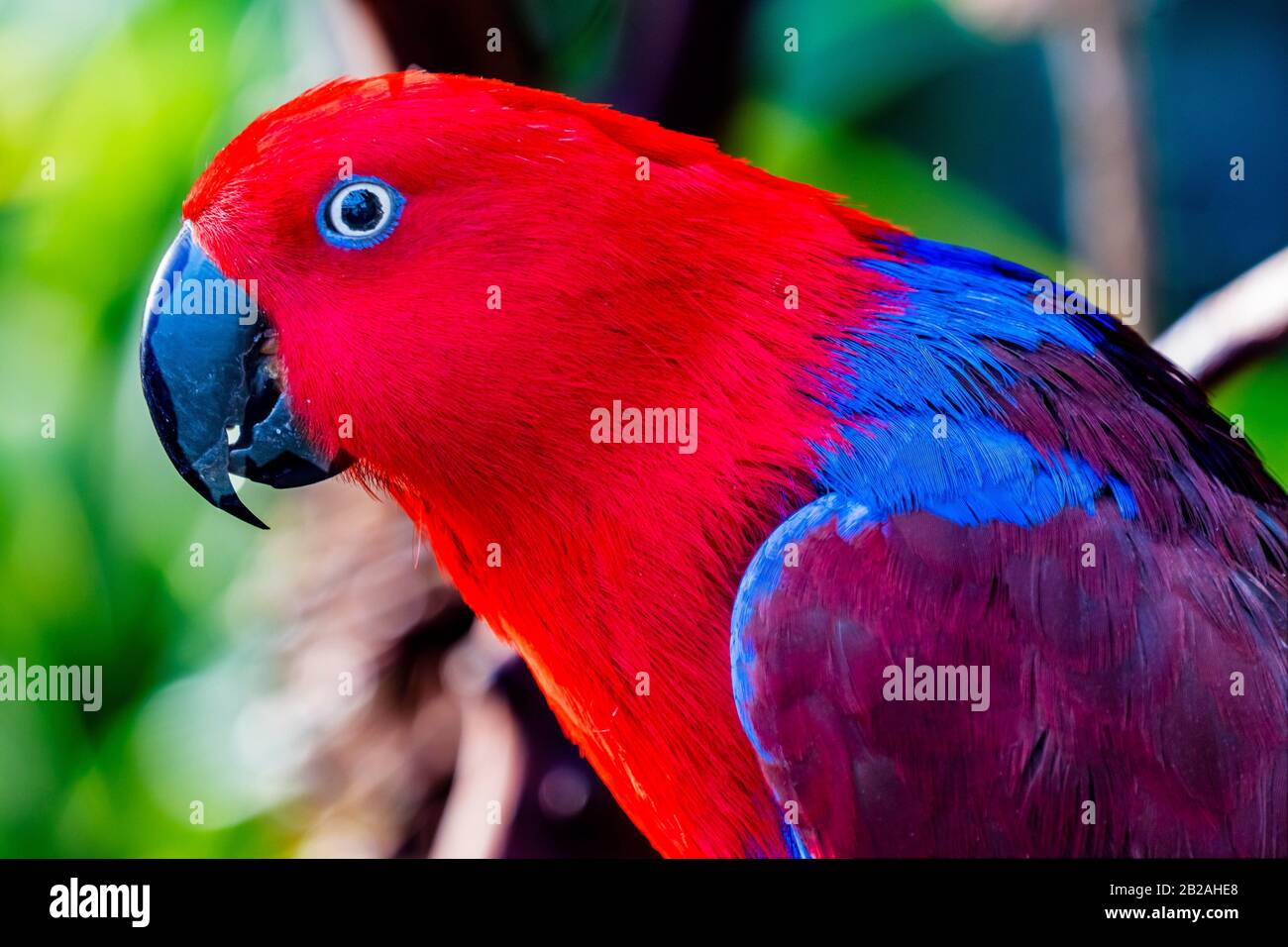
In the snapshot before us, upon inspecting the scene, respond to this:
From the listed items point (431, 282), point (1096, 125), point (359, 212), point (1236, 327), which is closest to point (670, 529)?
point (431, 282)

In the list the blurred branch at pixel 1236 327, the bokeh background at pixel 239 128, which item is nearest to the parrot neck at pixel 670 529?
the bokeh background at pixel 239 128

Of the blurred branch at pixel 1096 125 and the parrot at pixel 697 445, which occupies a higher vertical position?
the blurred branch at pixel 1096 125

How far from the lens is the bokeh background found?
1.62 m

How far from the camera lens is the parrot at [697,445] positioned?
1.08 meters

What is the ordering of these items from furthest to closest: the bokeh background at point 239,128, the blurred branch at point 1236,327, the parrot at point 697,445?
the bokeh background at point 239,128 < the blurred branch at point 1236,327 < the parrot at point 697,445

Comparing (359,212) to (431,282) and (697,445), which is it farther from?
(697,445)

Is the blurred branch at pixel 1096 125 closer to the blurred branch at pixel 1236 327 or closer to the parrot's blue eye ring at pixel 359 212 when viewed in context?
the blurred branch at pixel 1236 327

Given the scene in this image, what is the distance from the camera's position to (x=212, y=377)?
45.9 inches

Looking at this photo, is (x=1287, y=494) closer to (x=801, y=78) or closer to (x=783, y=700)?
(x=783, y=700)

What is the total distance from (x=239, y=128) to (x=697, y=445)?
0.96 m

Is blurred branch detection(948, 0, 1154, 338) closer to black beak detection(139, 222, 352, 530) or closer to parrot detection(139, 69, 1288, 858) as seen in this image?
parrot detection(139, 69, 1288, 858)

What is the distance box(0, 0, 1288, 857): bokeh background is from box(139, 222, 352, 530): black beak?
1.67ft

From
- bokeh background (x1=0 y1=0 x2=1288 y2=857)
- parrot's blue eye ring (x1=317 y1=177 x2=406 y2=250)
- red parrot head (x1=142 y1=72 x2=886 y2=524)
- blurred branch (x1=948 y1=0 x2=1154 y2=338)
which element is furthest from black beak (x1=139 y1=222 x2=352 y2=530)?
blurred branch (x1=948 y1=0 x2=1154 y2=338)

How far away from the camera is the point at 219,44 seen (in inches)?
64.7
